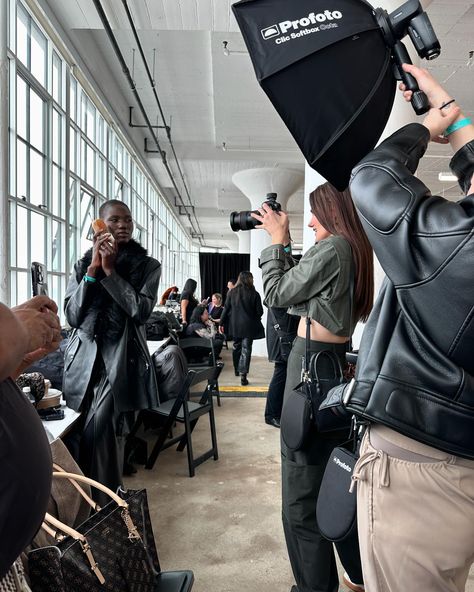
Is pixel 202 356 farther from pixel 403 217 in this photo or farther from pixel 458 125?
pixel 403 217

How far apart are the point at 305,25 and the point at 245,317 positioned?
5327 millimetres

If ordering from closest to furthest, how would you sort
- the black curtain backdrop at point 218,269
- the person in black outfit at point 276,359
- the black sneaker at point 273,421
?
the person in black outfit at point 276,359
the black sneaker at point 273,421
the black curtain backdrop at point 218,269

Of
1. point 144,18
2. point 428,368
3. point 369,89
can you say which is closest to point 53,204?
point 144,18

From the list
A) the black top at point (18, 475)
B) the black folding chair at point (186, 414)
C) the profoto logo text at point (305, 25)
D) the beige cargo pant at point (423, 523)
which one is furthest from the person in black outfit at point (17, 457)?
the black folding chair at point (186, 414)

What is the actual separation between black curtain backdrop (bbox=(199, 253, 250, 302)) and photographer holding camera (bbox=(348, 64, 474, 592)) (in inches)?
562

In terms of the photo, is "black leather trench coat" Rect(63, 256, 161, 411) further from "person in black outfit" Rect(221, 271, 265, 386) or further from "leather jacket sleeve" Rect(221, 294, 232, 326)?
"leather jacket sleeve" Rect(221, 294, 232, 326)

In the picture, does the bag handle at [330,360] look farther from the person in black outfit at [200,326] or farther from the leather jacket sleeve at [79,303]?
the person in black outfit at [200,326]

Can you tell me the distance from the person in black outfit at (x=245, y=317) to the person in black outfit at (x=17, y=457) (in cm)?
523

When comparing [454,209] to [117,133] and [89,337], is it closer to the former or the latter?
[89,337]

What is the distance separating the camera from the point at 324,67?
2.96 feet

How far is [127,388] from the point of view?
207 cm

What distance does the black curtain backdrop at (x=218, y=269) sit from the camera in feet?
49.6

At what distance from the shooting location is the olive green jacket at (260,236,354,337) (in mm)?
1473

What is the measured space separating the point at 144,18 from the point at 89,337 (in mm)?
3362
